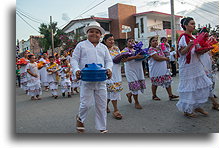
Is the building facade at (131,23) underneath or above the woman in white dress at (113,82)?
above

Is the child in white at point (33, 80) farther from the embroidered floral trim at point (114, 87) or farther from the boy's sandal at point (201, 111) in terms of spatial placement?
the boy's sandal at point (201, 111)

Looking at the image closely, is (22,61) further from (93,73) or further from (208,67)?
(208,67)

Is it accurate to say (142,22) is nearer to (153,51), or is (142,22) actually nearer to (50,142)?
(153,51)

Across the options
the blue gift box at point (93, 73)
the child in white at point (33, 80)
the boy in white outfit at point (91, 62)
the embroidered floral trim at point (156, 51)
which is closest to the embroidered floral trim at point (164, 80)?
the embroidered floral trim at point (156, 51)

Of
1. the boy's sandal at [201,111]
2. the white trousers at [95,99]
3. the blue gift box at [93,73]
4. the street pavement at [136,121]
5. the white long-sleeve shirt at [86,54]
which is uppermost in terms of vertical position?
the white long-sleeve shirt at [86,54]

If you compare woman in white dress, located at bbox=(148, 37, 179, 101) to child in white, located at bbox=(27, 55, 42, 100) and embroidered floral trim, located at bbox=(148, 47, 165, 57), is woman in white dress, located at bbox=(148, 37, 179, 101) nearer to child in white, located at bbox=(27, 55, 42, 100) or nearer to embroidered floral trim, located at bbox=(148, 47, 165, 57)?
embroidered floral trim, located at bbox=(148, 47, 165, 57)

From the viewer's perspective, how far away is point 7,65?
349cm

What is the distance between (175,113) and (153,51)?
1.67 meters

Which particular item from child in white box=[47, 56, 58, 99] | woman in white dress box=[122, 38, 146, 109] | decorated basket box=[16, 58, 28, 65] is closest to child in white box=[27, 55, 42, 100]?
child in white box=[47, 56, 58, 99]

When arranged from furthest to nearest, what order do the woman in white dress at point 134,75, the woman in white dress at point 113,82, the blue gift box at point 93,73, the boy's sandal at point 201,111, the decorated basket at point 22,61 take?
the decorated basket at point 22,61
the woman in white dress at point 134,75
the woman in white dress at point 113,82
the boy's sandal at point 201,111
the blue gift box at point 93,73

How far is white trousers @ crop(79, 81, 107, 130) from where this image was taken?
117 inches

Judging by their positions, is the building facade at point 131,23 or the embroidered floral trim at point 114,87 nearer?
the embroidered floral trim at point 114,87

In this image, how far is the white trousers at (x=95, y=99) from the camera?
2.97 metres

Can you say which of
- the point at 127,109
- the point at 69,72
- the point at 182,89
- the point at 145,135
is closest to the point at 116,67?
the point at 127,109
